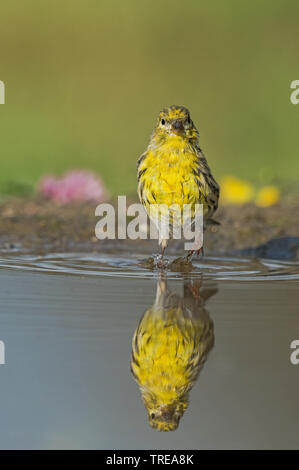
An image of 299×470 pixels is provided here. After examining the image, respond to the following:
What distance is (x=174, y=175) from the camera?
4422 millimetres

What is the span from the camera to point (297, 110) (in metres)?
10.3

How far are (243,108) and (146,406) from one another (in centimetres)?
838

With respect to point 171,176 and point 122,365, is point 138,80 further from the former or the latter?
point 122,365

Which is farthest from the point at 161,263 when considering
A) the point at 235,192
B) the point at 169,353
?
the point at 235,192

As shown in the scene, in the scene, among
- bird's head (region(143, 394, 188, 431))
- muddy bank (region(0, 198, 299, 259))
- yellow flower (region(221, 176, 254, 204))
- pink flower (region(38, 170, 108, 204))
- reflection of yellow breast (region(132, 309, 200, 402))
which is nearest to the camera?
bird's head (region(143, 394, 188, 431))

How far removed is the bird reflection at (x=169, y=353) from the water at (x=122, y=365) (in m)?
0.03

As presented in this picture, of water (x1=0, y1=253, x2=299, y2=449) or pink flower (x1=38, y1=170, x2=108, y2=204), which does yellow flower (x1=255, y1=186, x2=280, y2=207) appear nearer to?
pink flower (x1=38, y1=170, x2=108, y2=204)

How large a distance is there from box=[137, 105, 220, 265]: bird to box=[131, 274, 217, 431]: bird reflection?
1012mm

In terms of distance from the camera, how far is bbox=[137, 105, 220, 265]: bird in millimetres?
4426

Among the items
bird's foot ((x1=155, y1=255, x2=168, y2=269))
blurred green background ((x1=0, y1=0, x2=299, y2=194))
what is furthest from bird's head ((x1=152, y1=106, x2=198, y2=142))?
blurred green background ((x1=0, y1=0, x2=299, y2=194))

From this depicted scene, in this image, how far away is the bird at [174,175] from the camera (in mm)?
4426

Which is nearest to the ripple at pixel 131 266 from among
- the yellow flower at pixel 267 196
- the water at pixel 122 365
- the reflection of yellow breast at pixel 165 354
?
the water at pixel 122 365

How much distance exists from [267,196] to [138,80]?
4.45 meters
